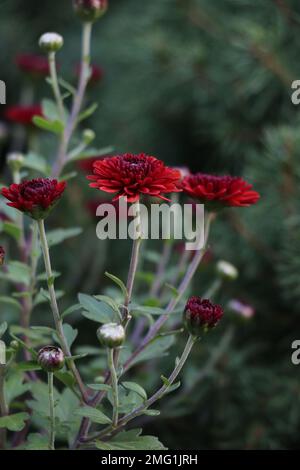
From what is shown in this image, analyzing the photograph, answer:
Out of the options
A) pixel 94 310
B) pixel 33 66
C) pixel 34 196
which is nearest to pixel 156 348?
pixel 94 310

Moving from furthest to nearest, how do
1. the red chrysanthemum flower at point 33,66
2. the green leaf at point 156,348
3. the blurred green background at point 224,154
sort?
1. the red chrysanthemum flower at point 33,66
2. the blurred green background at point 224,154
3. the green leaf at point 156,348

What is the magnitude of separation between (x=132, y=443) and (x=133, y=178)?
0.20 metres

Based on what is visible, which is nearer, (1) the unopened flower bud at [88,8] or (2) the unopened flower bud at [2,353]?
(2) the unopened flower bud at [2,353]

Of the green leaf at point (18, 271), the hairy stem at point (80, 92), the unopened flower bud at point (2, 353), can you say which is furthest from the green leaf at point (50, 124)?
the unopened flower bud at point (2, 353)

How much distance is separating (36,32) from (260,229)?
2.98 ft

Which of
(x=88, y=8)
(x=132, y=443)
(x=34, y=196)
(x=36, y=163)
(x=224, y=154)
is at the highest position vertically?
(x=224, y=154)

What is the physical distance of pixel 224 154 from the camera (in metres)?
1.12

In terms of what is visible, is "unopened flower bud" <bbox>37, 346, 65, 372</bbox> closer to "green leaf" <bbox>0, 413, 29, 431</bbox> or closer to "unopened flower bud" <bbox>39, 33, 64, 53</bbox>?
"green leaf" <bbox>0, 413, 29, 431</bbox>

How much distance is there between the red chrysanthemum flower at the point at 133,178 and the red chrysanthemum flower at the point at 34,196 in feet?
0.09

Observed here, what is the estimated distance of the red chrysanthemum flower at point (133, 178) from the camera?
0.44 m

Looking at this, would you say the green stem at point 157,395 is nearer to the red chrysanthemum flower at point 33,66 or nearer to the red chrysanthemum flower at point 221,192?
the red chrysanthemum flower at point 221,192

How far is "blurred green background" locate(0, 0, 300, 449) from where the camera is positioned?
825 mm

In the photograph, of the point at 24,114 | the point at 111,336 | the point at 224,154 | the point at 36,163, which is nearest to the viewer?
the point at 111,336

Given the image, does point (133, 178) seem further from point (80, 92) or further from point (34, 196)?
point (80, 92)
